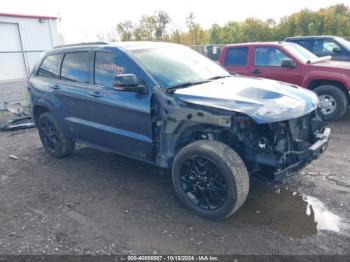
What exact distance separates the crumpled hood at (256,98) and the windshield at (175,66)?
23cm

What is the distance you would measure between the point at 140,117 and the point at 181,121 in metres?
0.56

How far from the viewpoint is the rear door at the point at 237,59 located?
314 inches

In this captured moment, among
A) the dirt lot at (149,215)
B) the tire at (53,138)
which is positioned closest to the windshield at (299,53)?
the dirt lot at (149,215)

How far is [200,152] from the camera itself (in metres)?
3.44

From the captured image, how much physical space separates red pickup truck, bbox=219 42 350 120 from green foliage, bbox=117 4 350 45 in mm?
13660

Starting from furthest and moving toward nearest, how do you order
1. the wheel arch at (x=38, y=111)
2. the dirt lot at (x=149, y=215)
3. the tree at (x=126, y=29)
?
the tree at (x=126, y=29) → the wheel arch at (x=38, y=111) → the dirt lot at (x=149, y=215)

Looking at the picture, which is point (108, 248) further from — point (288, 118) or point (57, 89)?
point (57, 89)

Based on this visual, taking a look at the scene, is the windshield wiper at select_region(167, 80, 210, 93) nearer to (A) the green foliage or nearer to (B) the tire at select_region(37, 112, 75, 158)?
(B) the tire at select_region(37, 112, 75, 158)

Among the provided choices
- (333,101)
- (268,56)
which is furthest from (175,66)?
(333,101)

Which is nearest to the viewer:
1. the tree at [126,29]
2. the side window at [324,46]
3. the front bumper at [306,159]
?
the front bumper at [306,159]

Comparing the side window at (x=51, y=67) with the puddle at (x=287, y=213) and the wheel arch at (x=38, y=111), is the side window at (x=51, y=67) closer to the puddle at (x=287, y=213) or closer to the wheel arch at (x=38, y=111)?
the wheel arch at (x=38, y=111)

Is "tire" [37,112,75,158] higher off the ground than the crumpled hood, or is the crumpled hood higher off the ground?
the crumpled hood

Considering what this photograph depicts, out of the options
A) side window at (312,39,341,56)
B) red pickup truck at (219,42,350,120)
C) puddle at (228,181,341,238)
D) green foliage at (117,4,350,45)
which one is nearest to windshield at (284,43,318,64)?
red pickup truck at (219,42,350,120)

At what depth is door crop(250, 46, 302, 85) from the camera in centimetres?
735
